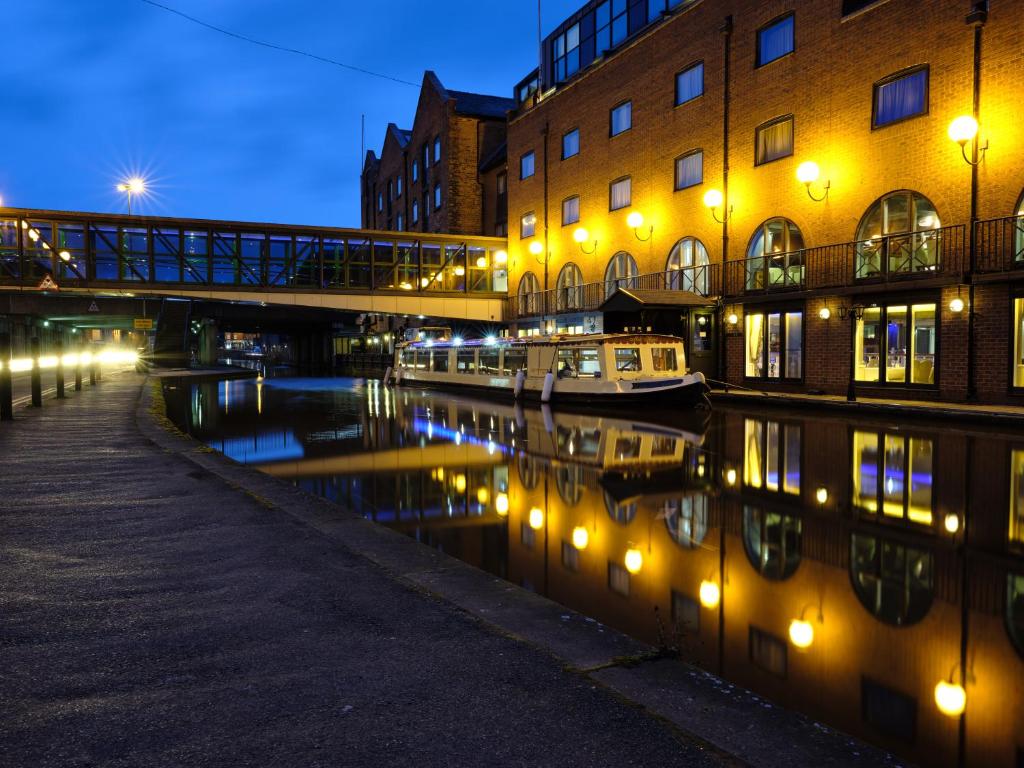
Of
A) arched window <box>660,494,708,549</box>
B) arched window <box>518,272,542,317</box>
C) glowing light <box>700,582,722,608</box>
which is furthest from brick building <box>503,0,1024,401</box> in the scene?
glowing light <box>700,582,722,608</box>

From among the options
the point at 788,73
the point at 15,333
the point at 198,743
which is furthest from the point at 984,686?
the point at 15,333

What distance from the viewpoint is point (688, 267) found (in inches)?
1206

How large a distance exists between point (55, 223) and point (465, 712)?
4394 cm

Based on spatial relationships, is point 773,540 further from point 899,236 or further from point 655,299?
point 655,299

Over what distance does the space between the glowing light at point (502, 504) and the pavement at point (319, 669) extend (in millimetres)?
2105

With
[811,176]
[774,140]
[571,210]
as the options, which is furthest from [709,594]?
[571,210]

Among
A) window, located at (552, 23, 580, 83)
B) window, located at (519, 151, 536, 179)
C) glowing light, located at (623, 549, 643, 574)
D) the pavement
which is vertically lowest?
glowing light, located at (623, 549, 643, 574)

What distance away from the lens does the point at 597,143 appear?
36781mm

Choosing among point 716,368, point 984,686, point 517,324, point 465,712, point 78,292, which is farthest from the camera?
point 517,324

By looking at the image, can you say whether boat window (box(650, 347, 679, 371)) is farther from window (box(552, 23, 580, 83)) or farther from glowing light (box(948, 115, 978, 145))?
window (box(552, 23, 580, 83))

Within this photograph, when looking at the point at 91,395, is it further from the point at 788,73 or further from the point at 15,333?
the point at 15,333

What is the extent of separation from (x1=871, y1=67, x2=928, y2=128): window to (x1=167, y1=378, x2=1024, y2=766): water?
10807 mm

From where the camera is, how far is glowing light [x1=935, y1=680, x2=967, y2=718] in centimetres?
369

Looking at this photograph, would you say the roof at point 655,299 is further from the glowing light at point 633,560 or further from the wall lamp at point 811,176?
the glowing light at point 633,560
